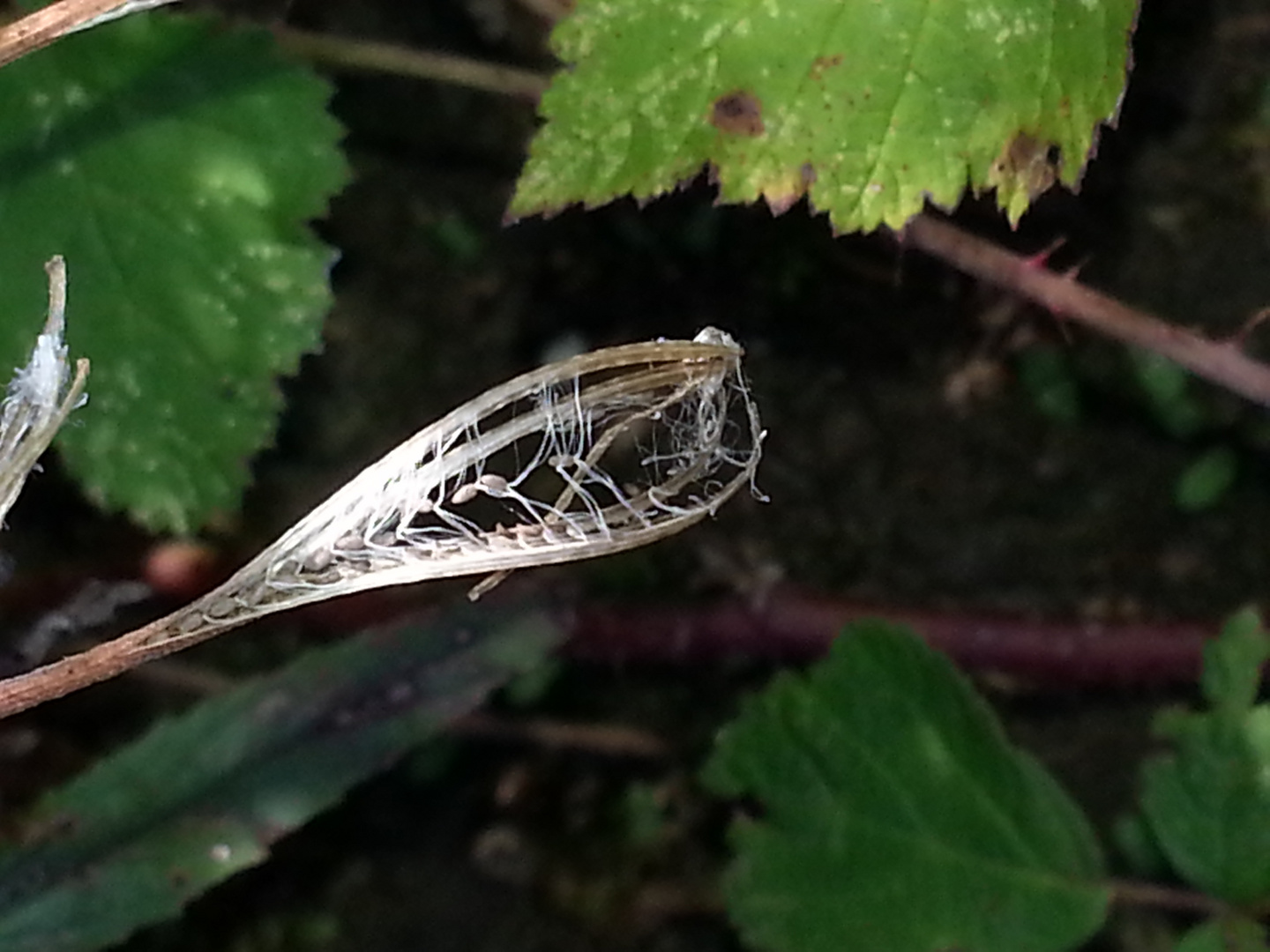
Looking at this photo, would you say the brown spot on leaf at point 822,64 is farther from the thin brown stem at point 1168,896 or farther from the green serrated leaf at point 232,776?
the thin brown stem at point 1168,896

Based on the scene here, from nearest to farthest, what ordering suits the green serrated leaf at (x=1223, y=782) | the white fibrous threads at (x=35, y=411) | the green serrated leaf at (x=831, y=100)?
the white fibrous threads at (x=35, y=411) < the green serrated leaf at (x=831, y=100) < the green serrated leaf at (x=1223, y=782)

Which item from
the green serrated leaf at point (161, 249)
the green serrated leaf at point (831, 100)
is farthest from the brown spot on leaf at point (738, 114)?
the green serrated leaf at point (161, 249)

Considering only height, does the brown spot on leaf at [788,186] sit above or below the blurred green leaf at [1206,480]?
above

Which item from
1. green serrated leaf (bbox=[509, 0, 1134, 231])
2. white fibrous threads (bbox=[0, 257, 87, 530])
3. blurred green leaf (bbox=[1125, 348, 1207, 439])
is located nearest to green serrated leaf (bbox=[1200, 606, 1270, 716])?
blurred green leaf (bbox=[1125, 348, 1207, 439])

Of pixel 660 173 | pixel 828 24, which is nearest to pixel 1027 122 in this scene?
pixel 828 24

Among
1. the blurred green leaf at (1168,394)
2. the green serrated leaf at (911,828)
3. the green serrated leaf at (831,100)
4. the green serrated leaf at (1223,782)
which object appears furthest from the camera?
the blurred green leaf at (1168,394)

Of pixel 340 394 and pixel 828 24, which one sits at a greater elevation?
pixel 828 24

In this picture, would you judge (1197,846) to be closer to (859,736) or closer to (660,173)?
(859,736)
